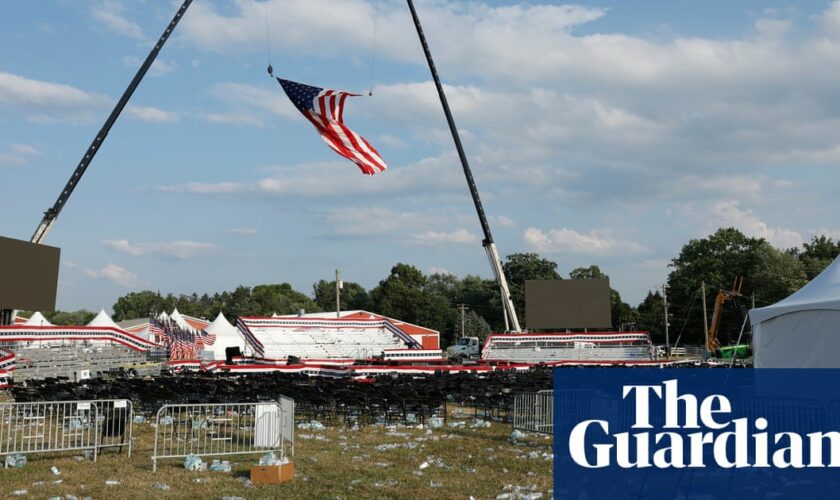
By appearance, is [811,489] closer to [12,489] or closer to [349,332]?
[12,489]

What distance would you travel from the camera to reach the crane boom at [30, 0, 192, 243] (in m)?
40.7

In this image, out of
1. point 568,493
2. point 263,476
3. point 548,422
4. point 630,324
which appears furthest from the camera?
point 630,324

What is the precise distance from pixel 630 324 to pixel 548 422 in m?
67.1

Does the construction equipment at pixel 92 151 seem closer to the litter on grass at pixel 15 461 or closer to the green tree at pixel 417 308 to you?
the litter on grass at pixel 15 461

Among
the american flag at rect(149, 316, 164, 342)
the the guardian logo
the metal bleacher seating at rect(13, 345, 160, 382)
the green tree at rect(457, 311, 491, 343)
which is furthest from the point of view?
the green tree at rect(457, 311, 491, 343)

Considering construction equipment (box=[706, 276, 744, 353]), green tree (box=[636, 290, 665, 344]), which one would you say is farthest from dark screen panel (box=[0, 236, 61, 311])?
green tree (box=[636, 290, 665, 344])

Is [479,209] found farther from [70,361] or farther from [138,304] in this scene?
[138,304]

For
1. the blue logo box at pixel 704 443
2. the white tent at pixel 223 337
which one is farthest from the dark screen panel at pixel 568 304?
the blue logo box at pixel 704 443

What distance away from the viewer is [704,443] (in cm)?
1071

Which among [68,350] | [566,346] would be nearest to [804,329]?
[68,350]

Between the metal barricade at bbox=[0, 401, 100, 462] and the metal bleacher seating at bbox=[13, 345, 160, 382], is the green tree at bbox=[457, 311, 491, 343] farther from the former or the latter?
the metal barricade at bbox=[0, 401, 100, 462]

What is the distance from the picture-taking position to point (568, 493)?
29.9ft

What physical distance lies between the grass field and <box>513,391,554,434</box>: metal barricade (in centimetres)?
65

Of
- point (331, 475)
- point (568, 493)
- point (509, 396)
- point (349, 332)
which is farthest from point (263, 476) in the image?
point (349, 332)
